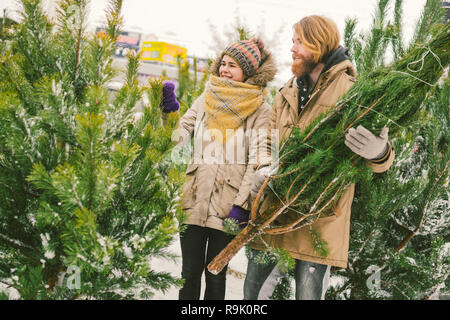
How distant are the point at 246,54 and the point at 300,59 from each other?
35 cm

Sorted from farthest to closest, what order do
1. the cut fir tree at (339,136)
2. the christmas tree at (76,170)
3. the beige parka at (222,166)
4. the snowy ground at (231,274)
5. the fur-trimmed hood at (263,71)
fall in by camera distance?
the snowy ground at (231,274)
the fur-trimmed hood at (263,71)
the beige parka at (222,166)
the cut fir tree at (339,136)
the christmas tree at (76,170)

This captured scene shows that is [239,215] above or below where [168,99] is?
below

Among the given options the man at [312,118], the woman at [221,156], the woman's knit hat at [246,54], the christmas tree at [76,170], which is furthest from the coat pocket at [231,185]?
the christmas tree at [76,170]

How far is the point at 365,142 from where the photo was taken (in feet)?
3.64

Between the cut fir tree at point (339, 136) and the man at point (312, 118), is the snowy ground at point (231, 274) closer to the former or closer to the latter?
the man at point (312, 118)

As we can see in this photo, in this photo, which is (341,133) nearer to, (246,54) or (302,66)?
(302,66)

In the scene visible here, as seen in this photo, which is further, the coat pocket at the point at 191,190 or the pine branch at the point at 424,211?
the coat pocket at the point at 191,190

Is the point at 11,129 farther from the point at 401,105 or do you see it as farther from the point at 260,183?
the point at 401,105

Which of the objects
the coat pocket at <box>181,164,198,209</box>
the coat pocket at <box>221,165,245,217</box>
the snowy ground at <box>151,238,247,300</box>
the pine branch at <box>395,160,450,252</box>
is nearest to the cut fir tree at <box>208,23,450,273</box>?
the coat pocket at <box>221,165,245,217</box>


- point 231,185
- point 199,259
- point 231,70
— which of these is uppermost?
point 231,70

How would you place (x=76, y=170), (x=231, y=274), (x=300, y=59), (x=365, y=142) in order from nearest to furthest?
(x=76, y=170)
(x=365, y=142)
(x=300, y=59)
(x=231, y=274)

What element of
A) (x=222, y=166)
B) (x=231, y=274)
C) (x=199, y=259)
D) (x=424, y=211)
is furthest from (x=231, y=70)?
(x=231, y=274)

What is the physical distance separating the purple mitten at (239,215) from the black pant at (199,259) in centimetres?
16

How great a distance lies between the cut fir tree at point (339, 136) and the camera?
1079 millimetres
